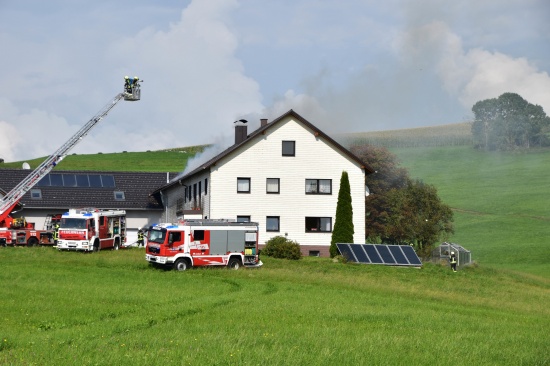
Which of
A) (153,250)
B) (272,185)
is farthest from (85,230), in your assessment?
(272,185)

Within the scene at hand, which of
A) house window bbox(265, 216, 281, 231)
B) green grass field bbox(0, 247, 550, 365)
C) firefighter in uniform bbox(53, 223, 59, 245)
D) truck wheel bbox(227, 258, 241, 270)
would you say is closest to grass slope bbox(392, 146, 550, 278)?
house window bbox(265, 216, 281, 231)

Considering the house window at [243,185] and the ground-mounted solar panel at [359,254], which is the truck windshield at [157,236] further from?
the house window at [243,185]

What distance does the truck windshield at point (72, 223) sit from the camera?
4900 centimetres

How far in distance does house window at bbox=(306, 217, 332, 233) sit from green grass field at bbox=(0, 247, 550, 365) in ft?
48.6

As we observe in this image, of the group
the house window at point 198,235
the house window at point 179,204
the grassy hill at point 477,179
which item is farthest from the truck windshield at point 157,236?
the grassy hill at point 477,179

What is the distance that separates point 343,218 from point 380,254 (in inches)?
196

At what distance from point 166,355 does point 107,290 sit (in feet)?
45.8

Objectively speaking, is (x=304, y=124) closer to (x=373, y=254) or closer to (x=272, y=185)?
(x=272, y=185)

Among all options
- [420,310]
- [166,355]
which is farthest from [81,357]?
[420,310]

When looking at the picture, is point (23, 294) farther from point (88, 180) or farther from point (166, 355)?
point (88, 180)

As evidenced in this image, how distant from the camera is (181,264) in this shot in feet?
132

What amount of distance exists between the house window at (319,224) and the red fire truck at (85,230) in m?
14.0

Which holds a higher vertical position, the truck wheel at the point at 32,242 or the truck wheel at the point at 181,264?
the truck wheel at the point at 32,242

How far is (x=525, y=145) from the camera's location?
125375mm
